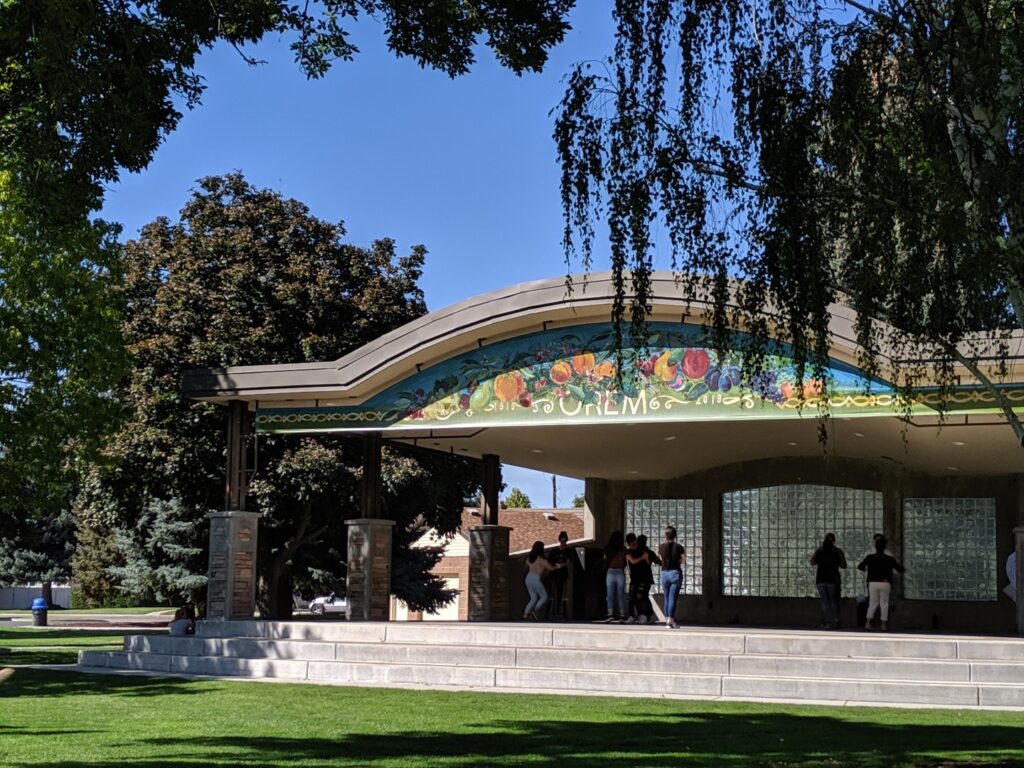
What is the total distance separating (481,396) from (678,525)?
974 centimetres

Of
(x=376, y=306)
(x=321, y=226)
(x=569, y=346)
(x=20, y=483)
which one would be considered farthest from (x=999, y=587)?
(x=20, y=483)

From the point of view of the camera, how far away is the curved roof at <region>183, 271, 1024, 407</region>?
19938mm

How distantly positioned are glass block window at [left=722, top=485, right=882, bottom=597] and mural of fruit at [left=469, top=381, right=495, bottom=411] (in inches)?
367

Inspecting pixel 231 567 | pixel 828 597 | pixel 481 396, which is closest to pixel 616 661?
pixel 481 396

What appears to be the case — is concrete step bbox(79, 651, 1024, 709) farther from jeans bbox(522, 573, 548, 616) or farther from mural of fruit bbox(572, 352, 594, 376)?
jeans bbox(522, 573, 548, 616)

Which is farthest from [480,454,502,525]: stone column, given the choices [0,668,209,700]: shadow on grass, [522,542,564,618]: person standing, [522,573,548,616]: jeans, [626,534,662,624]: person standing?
[0,668,209,700]: shadow on grass

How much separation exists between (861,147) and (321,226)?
22.1m

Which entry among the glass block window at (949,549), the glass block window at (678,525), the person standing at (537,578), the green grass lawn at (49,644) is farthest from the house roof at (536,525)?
the person standing at (537,578)

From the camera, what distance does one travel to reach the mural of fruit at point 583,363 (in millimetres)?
20719

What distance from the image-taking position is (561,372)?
21.0 meters

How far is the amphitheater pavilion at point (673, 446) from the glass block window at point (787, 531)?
0.04 m

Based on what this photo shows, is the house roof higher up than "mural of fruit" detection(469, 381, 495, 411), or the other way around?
"mural of fruit" detection(469, 381, 495, 411)

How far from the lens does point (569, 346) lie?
68.6 ft

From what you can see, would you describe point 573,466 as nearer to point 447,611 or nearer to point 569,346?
point 569,346
